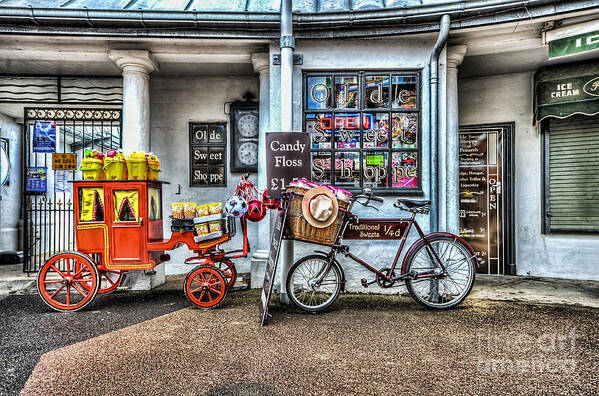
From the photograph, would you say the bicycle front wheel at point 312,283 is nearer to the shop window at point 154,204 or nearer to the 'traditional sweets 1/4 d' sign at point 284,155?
the 'traditional sweets 1/4 d' sign at point 284,155

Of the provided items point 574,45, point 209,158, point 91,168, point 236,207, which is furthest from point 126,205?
point 574,45

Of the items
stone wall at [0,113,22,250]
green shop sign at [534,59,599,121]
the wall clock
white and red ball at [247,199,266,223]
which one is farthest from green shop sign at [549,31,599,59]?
stone wall at [0,113,22,250]

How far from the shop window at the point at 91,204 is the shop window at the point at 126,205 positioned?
0.19 m

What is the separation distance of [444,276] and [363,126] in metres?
2.37

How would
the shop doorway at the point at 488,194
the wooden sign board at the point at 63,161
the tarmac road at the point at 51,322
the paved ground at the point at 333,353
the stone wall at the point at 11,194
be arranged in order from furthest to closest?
the stone wall at the point at 11,194, the shop doorway at the point at 488,194, the wooden sign board at the point at 63,161, the tarmac road at the point at 51,322, the paved ground at the point at 333,353

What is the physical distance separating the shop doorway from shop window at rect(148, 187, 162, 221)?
525cm

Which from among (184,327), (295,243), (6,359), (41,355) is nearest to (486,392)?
(184,327)

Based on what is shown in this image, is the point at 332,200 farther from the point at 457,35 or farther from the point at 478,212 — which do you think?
the point at 478,212

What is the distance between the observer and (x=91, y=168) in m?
4.72

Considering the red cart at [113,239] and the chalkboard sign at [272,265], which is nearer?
the chalkboard sign at [272,265]

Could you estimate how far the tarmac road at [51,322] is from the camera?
314cm

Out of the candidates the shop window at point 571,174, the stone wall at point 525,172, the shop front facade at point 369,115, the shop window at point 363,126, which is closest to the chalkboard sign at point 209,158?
the shop front facade at point 369,115

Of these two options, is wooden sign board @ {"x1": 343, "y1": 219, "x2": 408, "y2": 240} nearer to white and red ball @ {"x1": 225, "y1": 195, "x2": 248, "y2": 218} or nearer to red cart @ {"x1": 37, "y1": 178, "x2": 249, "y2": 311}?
white and red ball @ {"x1": 225, "y1": 195, "x2": 248, "y2": 218}

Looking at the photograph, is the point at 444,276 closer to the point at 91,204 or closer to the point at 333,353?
the point at 333,353
